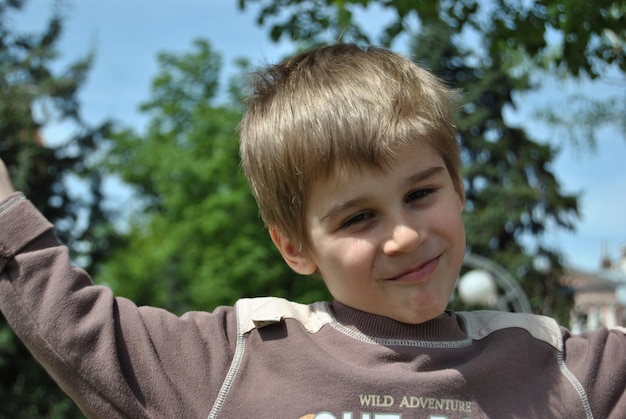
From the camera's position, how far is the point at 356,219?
1674 millimetres

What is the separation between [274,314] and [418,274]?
328 mm

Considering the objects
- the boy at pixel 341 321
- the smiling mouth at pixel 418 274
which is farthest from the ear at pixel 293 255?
the smiling mouth at pixel 418 274

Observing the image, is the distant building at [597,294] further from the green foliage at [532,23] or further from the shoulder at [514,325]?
the shoulder at [514,325]

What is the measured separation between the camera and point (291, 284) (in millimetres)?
20547

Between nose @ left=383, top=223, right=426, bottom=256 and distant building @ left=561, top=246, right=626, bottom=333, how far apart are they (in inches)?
610

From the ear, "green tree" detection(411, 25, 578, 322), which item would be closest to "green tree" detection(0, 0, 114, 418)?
"green tree" detection(411, 25, 578, 322)

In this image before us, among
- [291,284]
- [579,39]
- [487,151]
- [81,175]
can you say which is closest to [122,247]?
[81,175]

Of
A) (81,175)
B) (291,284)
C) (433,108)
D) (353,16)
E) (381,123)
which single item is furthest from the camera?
(291,284)

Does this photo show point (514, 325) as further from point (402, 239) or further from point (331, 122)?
point (331, 122)

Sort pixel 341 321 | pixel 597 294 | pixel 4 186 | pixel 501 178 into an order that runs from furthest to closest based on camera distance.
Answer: pixel 597 294, pixel 501 178, pixel 341 321, pixel 4 186

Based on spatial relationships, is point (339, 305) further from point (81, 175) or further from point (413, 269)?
point (81, 175)

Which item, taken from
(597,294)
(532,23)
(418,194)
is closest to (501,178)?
(532,23)

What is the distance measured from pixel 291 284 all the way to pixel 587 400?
747 inches

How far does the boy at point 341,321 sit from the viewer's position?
159cm
